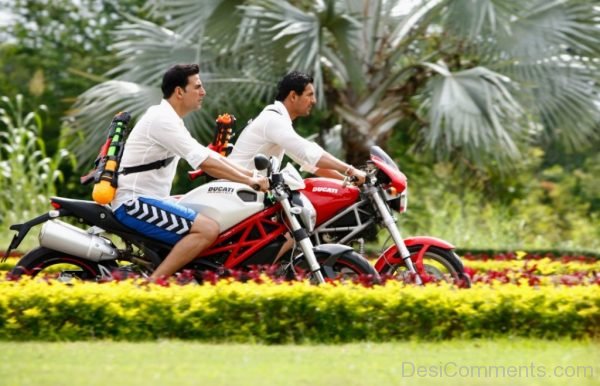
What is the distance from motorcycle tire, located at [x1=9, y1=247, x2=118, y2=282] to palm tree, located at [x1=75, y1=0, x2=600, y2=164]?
18.2 ft

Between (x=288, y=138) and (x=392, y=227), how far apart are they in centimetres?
81

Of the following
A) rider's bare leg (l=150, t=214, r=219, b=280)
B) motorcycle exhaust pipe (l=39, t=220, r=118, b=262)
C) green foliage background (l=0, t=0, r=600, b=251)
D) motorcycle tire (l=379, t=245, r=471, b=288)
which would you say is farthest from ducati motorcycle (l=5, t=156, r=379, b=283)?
green foliage background (l=0, t=0, r=600, b=251)

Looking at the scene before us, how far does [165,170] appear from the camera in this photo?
23.9 ft

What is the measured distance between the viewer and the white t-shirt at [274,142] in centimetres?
729

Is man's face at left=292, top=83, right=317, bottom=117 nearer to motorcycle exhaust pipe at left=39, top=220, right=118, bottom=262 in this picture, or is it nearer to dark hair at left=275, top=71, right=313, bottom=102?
dark hair at left=275, top=71, right=313, bottom=102

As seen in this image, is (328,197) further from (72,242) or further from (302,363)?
(302,363)

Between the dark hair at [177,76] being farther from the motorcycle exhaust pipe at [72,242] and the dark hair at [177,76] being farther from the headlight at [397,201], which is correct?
the headlight at [397,201]

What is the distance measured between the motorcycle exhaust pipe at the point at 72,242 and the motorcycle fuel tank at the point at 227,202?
1.90ft

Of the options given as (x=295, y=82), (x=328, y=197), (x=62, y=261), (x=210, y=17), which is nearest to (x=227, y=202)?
(x=328, y=197)

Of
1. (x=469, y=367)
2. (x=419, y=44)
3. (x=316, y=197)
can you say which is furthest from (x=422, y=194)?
(x=469, y=367)

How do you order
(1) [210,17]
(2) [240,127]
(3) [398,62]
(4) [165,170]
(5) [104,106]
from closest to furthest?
(4) [165,170] → (1) [210,17] → (5) [104,106] → (2) [240,127] → (3) [398,62]

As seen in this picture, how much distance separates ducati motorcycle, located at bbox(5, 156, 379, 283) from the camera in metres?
7.02

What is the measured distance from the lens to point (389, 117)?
1432cm

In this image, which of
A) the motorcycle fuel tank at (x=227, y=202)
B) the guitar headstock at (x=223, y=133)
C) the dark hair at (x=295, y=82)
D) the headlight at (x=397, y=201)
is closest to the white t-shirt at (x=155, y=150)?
the motorcycle fuel tank at (x=227, y=202)
